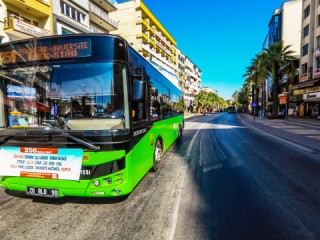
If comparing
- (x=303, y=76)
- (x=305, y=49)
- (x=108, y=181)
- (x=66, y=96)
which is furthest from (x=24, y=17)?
(x=305, y=49)

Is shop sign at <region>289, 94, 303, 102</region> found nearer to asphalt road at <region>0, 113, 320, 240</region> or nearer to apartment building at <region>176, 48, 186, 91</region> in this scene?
asphalt road at <region>0, 113, 320, 240</region>

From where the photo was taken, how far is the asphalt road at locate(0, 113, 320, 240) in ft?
9.64

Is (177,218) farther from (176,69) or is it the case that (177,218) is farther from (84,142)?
(176,69)

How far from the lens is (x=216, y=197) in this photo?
405 cm

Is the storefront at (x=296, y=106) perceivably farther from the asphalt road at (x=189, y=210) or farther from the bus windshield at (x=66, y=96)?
the bus windshield at (x=66, y=96)

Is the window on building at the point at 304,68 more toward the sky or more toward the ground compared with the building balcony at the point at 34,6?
more toward the ground

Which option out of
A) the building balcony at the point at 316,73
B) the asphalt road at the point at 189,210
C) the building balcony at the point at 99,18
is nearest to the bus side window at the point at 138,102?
the asphalt road at the point at 189,210

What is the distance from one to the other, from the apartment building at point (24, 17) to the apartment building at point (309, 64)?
108 ft

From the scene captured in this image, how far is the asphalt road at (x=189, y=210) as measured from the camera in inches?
116

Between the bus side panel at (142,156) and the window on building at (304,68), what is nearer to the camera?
the bus side panel at (142,156)

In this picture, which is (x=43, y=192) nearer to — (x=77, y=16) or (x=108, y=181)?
(x=108, y=181)

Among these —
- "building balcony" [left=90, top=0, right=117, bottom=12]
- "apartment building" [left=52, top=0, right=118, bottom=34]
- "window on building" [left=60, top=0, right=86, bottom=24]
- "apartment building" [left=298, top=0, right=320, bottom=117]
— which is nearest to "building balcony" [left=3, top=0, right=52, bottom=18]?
"apartment building" [left=52, top=0, right=118, bottom=34]

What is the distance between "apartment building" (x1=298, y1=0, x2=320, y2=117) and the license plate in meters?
32.9

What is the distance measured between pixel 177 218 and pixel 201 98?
3293 inches
